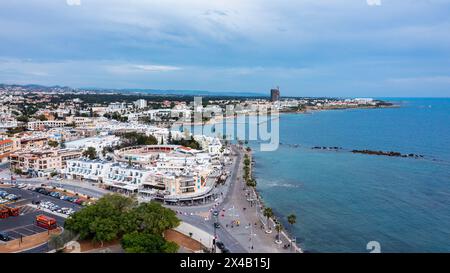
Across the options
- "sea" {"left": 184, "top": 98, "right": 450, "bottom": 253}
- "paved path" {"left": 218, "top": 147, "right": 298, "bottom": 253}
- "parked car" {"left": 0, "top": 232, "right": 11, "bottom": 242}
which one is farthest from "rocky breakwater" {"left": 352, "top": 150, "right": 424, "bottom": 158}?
"parked car" {"left": 0, "top": 232, "right": 11, "bottom": 242}

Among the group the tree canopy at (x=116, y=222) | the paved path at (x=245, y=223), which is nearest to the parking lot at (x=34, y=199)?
the tree canopy at (x=116, y=222)

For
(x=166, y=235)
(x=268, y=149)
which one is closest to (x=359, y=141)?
(x=268, y=149)

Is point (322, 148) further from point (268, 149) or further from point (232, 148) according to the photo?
point (232, 148)

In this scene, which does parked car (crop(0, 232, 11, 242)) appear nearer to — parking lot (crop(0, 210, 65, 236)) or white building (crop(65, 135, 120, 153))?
parking lot (crop(0, 210, 65, 236))

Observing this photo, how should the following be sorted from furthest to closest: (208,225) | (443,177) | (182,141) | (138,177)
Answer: (182,141), (443,177), (138,177), (208,225)

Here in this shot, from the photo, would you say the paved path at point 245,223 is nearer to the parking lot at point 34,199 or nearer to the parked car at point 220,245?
the parked car at point 220,245

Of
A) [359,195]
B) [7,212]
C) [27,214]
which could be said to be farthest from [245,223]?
[7,212]

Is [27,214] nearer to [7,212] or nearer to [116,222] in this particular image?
[7,212]
